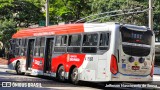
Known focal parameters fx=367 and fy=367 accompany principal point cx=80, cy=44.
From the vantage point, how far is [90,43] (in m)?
17.6

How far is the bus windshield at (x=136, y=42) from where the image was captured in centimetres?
1640

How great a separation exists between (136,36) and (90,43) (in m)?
2.24

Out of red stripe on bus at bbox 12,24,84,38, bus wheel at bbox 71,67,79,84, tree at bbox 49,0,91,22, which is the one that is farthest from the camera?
tree at bbox 49,0,91,22

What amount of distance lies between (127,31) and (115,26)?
2.43 feet

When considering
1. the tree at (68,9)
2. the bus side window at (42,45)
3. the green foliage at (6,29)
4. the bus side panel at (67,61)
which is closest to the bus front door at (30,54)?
the bus side window at (42,45)

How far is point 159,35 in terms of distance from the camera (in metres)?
39.8

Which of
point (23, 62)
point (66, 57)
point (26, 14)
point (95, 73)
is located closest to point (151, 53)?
point (95, 73)

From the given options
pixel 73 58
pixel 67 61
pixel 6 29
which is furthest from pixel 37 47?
pixel 6 29

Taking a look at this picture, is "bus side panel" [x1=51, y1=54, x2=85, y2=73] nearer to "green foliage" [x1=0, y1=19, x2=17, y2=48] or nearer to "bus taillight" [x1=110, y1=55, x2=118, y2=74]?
"bus taillight" [x1=110, y1=55, x2=118, y2=74]

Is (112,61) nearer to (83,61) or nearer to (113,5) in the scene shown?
(83,61)

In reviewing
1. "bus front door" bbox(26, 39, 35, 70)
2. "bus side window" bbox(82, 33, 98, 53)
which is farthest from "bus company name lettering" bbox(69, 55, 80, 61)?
"bus front door" bbox(26, 39, 35, 70)

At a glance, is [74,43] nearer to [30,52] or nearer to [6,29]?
[30,52]

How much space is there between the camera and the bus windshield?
16403 millimetres

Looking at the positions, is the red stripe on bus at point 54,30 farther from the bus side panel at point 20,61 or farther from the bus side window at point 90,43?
the bus side panel at point 20,61
